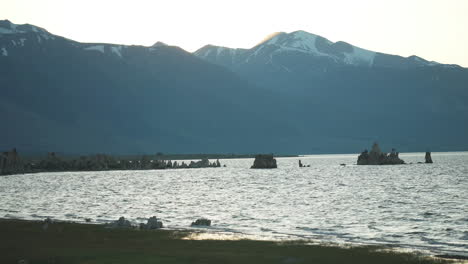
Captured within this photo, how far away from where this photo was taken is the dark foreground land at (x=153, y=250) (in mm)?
35594

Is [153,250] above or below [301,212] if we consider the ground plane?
below

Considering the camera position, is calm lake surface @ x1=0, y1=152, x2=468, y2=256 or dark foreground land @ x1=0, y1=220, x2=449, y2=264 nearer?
dark foreground land @ x1=0, y1=220, x2=449, y2=264

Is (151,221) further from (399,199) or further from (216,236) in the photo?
(399,199)

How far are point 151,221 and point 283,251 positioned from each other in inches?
591

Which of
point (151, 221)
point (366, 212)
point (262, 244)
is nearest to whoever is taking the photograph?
point (262, 244)

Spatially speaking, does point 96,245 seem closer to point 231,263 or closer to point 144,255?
point 144,255

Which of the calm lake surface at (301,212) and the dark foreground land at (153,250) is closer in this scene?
the dark foreground land at (153,250)

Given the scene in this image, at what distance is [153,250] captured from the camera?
39312 millimetres

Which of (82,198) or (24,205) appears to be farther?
(82,198)

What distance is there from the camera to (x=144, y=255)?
36656 millimetres

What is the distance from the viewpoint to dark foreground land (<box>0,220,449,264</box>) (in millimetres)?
35594

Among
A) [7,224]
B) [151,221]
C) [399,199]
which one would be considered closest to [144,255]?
[151,221]

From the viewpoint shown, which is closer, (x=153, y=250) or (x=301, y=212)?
(x=153, y=250)

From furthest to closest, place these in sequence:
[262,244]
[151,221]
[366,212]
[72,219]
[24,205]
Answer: [24,205]
[366,212]
[72,219]
[151,221]
[262,244]
